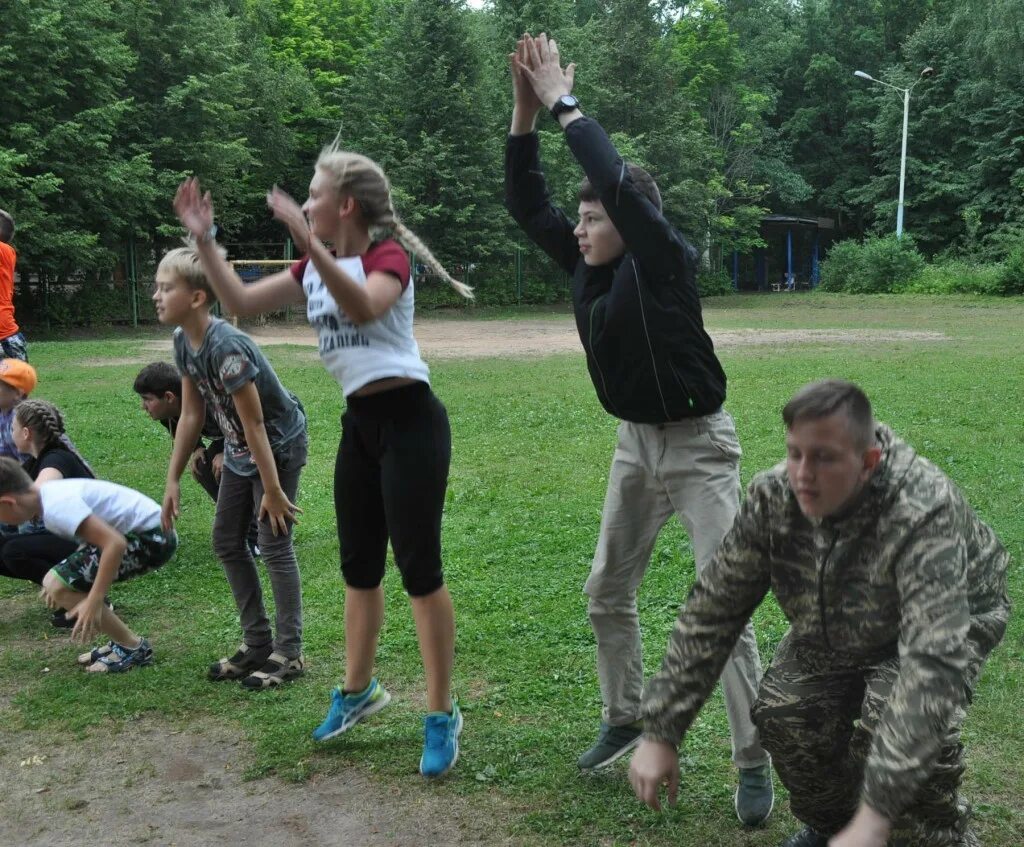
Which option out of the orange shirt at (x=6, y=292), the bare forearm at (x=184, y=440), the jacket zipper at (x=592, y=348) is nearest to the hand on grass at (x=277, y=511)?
the bare forearm at (x=184, y=440)

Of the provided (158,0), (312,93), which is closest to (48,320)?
(158,0)

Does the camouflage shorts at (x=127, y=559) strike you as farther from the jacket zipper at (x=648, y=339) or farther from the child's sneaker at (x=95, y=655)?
the jacket zipper at (x=648, y=339)

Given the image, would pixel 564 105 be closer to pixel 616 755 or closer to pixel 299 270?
pixel 299 270

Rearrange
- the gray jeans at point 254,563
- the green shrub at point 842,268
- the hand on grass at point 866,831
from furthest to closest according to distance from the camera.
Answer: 1. the green shrub at point 842,268
2. the gray jeans at point 254,563
3. the hand on grass at point 866,831

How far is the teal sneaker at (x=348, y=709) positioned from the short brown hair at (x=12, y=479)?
1580 millimetres

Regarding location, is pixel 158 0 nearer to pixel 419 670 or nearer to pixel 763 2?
pixel 419 670

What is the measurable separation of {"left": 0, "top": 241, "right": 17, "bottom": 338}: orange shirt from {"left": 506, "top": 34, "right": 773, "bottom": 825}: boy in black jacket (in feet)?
20.5

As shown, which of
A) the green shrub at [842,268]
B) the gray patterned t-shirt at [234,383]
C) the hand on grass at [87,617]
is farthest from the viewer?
the green shrub at [842,268]

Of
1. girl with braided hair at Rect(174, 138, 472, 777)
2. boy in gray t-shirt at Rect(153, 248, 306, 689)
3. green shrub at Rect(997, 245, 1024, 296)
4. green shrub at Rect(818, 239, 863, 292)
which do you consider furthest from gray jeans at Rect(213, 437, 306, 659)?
green shrub at Rect(818, 239, 863, 292)

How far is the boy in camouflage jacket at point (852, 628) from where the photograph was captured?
7.57 feet

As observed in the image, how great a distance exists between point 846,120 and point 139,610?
56.6 meters

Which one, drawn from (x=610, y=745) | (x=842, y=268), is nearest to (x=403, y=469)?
(x=610, y=745)

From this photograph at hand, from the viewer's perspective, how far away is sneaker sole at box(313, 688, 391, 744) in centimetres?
396

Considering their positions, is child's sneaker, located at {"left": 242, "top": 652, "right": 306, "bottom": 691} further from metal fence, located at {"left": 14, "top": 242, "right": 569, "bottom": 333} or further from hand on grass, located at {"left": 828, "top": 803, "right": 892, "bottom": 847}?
metal fence, located at {"left": 14, "top": 242, "right": 569, "bottom": 333}
